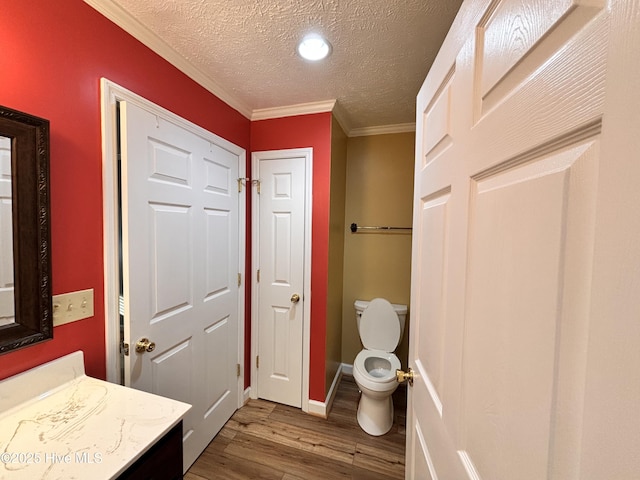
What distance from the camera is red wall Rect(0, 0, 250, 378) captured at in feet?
2.82

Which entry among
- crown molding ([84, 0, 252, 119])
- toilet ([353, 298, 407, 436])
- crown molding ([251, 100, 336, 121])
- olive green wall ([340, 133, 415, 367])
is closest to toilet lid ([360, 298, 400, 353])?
toilet ([353, 298, 407, 436])

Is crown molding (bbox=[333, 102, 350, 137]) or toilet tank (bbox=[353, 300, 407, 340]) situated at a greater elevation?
crown molding (bbox=[333, 102, 350, 137])

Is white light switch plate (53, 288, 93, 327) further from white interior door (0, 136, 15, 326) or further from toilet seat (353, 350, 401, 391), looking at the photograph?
toilet seat (353, 350, 401, 391)

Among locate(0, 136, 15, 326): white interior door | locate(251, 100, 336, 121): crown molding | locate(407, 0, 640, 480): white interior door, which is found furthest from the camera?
locate(251, 100, 336, 121): crown molding

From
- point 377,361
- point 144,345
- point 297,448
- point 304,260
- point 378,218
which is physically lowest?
point 297,448

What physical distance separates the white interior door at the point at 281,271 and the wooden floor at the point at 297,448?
0.21 meters

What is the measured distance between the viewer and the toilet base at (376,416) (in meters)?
1.84

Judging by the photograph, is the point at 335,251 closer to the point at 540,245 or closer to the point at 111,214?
the point at 111,214

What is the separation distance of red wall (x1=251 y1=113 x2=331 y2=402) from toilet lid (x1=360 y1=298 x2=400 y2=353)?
43cm

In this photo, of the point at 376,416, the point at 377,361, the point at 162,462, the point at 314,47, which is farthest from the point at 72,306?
the point at 377,361

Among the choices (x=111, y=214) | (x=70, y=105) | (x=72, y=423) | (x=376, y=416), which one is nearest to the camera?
(x=72, y=423)

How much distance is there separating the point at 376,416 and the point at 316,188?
5.52 feet

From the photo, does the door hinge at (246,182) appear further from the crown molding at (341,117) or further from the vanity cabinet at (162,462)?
the vanity cabinet at (162,462)

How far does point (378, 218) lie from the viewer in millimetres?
2432
